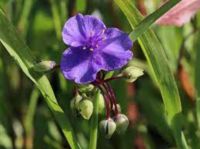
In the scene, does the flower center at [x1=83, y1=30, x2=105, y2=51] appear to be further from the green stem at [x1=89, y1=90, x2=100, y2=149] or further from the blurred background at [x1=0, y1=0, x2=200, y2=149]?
the blurred background at [x1=0, y1=0, x2=200, y2=149]

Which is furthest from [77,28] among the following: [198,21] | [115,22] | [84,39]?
[115,22]

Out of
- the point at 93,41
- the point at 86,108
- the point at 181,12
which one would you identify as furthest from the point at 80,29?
the point at 181,12

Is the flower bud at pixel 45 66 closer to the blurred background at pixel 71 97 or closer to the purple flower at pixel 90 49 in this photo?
the purple flower at pixel 90 49

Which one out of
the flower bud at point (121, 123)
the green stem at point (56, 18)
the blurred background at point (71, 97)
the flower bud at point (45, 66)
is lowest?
the blurred background at point (71, 97)

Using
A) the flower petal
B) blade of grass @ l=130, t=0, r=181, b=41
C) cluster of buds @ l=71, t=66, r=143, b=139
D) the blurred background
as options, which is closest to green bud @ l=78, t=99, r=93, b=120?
cluster of buds @ l=71, t=66, r=143, b=139

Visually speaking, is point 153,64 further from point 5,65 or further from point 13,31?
point 5,65

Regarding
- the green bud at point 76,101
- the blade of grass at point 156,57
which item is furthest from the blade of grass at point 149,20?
the green bud at point 76,101
